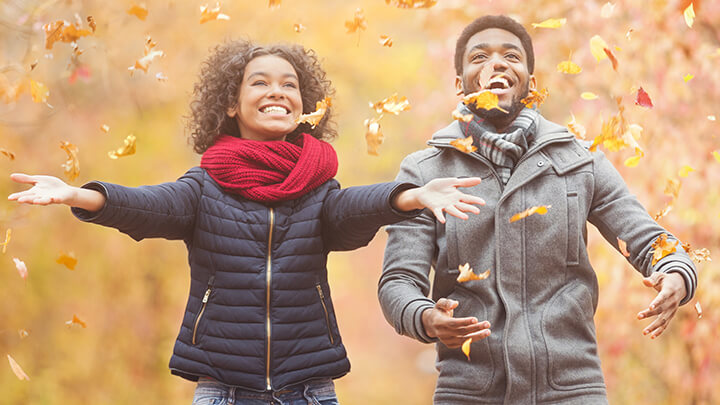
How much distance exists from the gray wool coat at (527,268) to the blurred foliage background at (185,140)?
2579 mm

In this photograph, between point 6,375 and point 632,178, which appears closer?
point 632,178

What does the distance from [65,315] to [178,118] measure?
181cm

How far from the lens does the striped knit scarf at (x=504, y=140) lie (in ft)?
8.81

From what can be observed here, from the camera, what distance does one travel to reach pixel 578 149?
109 inches

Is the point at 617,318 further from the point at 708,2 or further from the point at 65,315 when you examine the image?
the point at 65,315

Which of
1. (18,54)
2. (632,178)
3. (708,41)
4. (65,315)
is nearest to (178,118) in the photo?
(18,54)

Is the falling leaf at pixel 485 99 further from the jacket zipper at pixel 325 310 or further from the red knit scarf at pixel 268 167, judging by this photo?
the jacket zipper at pixel 325 310

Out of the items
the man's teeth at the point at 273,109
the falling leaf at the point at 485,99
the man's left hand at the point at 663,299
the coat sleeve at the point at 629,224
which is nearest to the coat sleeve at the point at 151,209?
the man's teeth at the point at 273,109

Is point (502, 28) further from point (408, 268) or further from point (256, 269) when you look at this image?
point (256, 269)

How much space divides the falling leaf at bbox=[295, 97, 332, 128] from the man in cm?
37

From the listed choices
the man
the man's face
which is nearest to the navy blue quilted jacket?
the man

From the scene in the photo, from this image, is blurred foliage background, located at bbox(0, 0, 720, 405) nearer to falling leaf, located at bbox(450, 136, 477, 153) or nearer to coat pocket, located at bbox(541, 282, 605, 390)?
coat pocket, located at bbox(541, 282, 605, 390)

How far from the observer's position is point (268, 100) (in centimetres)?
281

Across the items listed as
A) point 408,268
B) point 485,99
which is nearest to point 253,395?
point 408,268
